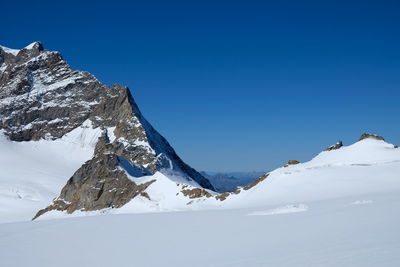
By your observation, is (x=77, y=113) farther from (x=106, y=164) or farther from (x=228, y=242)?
(x=228, y=242)

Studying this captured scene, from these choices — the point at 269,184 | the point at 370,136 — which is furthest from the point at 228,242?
the point at 370,136

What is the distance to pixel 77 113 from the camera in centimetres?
17925

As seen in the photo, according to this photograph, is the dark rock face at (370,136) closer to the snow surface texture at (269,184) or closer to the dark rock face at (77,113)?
the snow surface texture at (269,184)

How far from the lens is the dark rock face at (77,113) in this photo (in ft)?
Answer: 454

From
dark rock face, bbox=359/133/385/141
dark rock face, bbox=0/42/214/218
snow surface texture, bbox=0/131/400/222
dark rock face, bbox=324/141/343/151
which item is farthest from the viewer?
dark rock face, bbox=0/42/214/218

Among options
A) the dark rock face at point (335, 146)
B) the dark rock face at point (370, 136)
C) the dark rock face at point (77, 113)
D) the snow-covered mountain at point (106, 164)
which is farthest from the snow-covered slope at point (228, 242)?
the dark rock face at point (77, 113)

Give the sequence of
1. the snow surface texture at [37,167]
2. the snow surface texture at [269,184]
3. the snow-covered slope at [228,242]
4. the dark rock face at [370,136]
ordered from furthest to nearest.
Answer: the snow surface texture at [37,167] → the dark rock face at [370,136] → the snow surface texture at [269,184] → the snow-covered slope at [228,242]

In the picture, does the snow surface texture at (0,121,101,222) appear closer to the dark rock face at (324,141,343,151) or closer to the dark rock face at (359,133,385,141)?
the dark rock face at (324,141,343,151)

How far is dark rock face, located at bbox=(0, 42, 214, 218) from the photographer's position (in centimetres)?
13825

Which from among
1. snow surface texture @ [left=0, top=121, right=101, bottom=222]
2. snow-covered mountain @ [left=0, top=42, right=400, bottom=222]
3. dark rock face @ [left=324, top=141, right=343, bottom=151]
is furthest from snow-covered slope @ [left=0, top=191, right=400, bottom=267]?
snow surface texture @ [left=0, top=121, right=101, bottom=222]

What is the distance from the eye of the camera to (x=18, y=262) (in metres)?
18.1

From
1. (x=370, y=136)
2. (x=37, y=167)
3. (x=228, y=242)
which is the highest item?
(x=37, y=167)

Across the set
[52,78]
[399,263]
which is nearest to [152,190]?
[399,263]

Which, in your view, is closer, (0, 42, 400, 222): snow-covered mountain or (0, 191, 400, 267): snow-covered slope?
(0, 191, 400, 267): snow-covered slope
